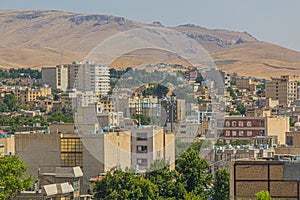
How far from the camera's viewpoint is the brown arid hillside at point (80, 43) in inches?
5340

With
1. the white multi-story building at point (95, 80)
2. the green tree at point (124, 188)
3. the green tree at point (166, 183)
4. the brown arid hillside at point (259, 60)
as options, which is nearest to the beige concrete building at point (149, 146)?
the green tree at point (166, 183)

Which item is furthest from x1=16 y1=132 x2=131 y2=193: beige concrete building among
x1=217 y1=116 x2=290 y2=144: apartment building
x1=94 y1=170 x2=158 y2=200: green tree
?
x1=217 y1=116 x2=290 y2=144: apartment building

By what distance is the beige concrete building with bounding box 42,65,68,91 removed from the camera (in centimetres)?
8556

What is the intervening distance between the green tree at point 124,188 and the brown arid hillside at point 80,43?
4285 inches

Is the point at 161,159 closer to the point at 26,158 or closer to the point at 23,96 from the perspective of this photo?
the point at 26,158

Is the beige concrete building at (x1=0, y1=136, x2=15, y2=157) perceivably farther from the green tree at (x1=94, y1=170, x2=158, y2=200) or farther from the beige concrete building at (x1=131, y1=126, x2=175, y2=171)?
the green tree at (x1=94, y1=170, x2=158, y2=200)

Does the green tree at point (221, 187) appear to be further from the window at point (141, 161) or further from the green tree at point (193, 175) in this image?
the window at point (141, 161)

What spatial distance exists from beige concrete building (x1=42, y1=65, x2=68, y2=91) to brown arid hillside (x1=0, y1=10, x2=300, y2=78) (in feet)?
129

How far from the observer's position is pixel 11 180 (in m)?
13.8

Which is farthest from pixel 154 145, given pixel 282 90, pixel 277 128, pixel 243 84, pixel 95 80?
pixel 243 84

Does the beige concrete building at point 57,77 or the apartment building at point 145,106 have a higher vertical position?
the beige concrete building at point 57,77

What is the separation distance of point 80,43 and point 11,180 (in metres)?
148

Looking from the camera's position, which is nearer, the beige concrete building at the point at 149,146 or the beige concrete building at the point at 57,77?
the beige concrete building at the point at 149,146

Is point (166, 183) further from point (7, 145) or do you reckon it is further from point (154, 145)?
point (7, 145)
